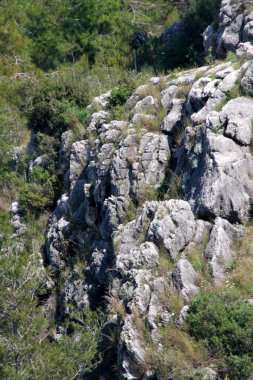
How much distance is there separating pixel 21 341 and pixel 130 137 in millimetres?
5454

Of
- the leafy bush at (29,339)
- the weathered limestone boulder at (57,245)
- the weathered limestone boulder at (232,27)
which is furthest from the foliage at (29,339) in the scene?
the weathered limestone boulder at (232,27)

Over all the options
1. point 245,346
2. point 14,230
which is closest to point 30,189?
point 14,230

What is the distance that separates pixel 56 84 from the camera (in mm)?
19938

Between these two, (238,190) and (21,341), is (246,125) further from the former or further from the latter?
(21,341)

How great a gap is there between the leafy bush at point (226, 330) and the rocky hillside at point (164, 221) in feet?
0.08

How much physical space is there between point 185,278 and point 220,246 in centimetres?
83

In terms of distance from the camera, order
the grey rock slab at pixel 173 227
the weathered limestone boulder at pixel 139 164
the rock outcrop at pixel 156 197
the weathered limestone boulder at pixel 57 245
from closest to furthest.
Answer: the rock outcrop at pixel 156 197
the grey rock slab at pixel 173 227
the weathered limestone boulder at pixel 139 164
the weathered limestone boulder at pixel 57 245

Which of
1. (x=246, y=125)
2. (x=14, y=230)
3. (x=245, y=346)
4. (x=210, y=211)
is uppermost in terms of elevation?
(x=246, y=125)

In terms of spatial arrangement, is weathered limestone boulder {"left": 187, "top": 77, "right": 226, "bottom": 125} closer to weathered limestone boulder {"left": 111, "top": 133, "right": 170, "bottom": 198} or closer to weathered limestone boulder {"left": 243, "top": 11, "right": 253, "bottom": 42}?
weathered limestone boulder {"left": 111, "top": 133, "right": 170, "bottom": 198}

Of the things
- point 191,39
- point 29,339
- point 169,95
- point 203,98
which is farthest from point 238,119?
point 191,39

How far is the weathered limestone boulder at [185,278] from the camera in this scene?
1143 centimetres

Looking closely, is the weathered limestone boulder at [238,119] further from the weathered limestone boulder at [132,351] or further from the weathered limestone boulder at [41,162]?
the weathered limestone boulder at [41,162]

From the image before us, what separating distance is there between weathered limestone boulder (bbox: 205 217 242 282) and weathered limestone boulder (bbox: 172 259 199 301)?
34cm

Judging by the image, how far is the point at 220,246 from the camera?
12.0 m
